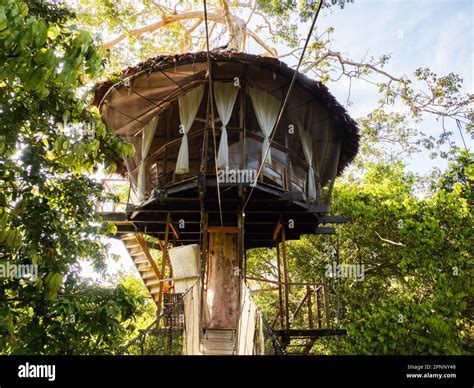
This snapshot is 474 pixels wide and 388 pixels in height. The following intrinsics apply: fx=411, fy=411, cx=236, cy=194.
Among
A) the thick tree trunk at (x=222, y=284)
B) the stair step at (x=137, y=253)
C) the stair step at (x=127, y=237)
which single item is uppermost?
the stair step at (x=127, y=237)

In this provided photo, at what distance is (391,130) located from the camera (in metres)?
14.0

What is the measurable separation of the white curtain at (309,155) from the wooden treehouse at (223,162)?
24 millimetres

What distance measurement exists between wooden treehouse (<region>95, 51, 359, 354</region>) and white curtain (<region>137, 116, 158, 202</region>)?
22 mm

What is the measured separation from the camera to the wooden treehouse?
7500 mm

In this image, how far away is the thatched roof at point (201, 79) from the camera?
7418 millimetres

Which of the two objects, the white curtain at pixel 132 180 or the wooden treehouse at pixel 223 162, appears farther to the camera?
the white curtain at pixel 132 180

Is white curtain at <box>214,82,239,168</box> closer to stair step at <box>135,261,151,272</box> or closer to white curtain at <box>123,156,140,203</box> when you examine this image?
white curtain at <box>123,156,140,203</box>

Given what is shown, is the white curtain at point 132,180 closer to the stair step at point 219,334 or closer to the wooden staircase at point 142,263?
the stair step at point 219,334

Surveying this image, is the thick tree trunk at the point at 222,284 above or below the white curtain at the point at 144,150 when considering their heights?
below

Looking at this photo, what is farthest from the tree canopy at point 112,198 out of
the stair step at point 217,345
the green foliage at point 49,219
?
the stair step at point 217,345

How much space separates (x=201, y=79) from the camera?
8.23m

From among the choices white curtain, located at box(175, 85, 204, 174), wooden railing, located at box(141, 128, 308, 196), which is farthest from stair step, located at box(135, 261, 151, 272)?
white curtain, located at box(175, 85, 204, 174)

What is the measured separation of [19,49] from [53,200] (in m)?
2.67

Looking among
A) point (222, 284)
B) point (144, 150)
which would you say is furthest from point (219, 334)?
point (144, 150)
